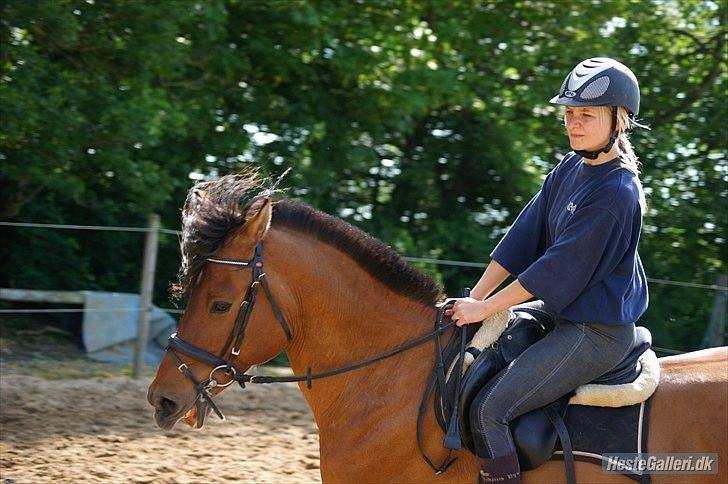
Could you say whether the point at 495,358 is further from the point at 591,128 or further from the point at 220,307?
the point at 220,307

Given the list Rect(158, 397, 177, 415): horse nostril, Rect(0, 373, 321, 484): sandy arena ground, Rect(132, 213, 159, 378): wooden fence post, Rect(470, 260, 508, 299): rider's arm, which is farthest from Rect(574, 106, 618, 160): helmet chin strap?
Rect(132, 213, 159, 378): wooden fence post

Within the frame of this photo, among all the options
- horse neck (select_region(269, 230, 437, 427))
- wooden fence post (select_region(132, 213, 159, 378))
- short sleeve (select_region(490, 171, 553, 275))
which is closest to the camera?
horse neck (select_region(269, 230, 437, 427))

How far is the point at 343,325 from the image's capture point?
11.5 feet

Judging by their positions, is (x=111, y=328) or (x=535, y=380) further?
Answer: (x=111, y=328)

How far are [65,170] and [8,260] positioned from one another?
7.35 feet

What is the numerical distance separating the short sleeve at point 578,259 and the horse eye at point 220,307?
1169 millimetres

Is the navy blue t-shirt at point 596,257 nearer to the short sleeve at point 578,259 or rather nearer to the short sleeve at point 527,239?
the short sleeve at point 578,259

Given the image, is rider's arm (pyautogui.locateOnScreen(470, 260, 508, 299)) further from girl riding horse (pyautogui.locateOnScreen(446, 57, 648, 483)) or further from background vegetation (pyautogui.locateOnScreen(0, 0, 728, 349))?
background vegetation (pyautogui.locateOnScreen(0, 0, 728, 349))

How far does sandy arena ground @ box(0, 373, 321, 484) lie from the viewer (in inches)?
222

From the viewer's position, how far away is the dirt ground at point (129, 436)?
564 centimetres

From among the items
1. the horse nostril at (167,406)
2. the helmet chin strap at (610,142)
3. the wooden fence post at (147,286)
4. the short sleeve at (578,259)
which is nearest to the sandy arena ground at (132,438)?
the wooden fence post at (147,286)

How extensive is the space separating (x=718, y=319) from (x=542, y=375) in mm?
6428

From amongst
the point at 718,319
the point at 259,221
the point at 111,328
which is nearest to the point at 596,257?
the point at 259,221

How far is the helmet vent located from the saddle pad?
1198 mm
